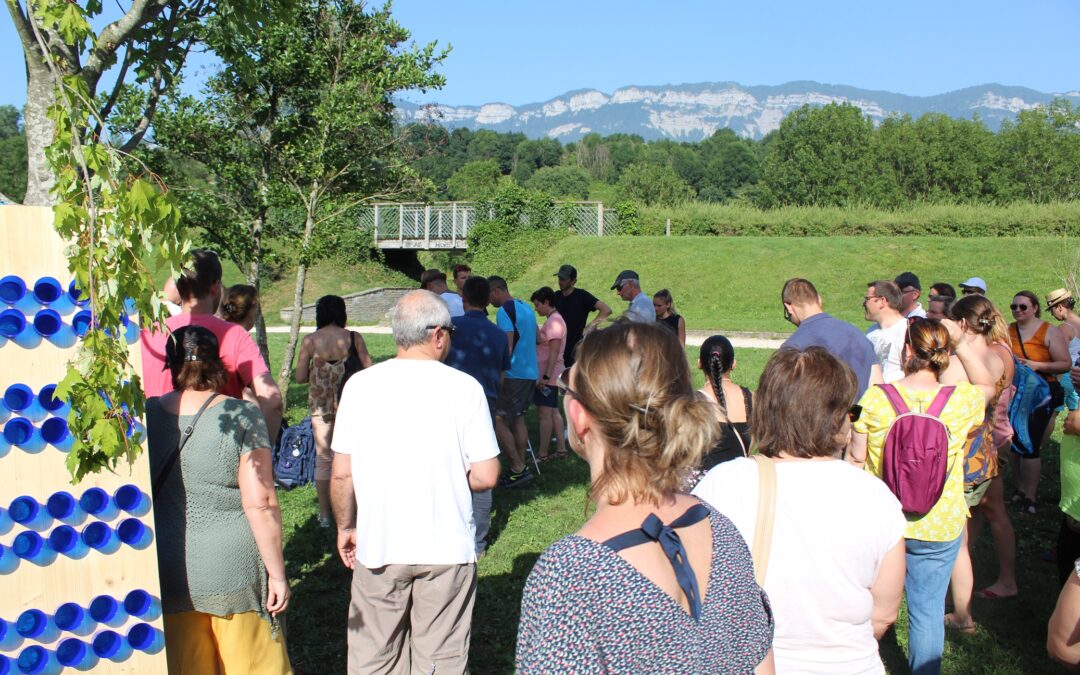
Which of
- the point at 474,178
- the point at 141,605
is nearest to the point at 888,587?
the point at 141,605

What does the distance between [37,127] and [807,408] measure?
3.25 m

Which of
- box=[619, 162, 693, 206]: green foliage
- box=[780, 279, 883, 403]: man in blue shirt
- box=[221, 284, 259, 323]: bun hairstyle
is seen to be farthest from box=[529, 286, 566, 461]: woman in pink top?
box=[619, 162, 693, 206]: green foliage

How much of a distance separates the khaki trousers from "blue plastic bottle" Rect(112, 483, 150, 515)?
960mm

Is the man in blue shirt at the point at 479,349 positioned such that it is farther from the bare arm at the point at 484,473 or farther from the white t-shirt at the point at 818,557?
the white t-shirt at the point at 818,557

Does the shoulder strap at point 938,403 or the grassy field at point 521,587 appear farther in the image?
the grassy field at point 521,587

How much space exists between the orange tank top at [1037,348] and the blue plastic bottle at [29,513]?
7.03 metres

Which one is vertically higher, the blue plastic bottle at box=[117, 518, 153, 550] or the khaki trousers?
the blue plastic bottle at box=[117, 518, 153, 550]

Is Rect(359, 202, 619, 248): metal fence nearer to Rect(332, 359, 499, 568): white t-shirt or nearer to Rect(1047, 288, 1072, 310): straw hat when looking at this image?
Rect(1047, 288, 1072, 310): straw hat

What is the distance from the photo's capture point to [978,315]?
5133 mm

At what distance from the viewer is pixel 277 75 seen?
9.27 m

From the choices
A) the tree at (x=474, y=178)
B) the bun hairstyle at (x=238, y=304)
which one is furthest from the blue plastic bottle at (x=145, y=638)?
the tree at (x=474, y=178)

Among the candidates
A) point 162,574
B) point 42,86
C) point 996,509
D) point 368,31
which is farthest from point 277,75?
point 996,509

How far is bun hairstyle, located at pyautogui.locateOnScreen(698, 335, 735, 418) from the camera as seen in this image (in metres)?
4.11

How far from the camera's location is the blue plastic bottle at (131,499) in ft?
9.16
